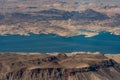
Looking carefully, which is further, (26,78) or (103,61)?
(103,61)

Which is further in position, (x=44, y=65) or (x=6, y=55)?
(x=6, y=55)

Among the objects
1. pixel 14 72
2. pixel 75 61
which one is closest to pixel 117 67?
pixel 75 61

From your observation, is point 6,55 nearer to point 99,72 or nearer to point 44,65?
point 44,65

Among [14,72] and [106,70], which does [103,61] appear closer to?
[106,70]

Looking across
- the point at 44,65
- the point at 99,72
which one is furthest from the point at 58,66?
the point at 99,72

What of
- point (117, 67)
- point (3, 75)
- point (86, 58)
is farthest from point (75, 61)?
point (3, 75)
